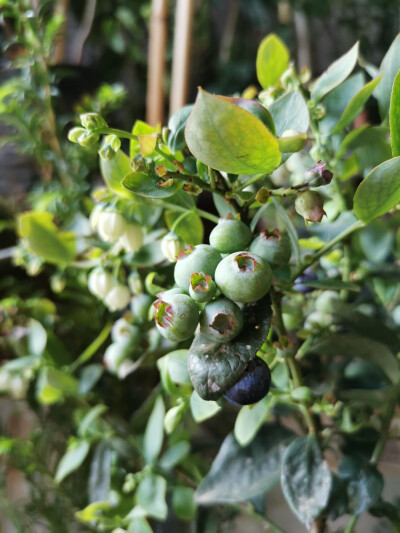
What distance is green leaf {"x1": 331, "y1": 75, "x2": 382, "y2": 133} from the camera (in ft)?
1.15

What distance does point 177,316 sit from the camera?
263mm

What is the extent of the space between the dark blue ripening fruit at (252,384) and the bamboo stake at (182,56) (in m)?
0.49

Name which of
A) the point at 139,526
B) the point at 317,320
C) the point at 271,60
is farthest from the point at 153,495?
the point at 271,60

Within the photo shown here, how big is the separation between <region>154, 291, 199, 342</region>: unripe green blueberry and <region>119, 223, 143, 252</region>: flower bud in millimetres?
161

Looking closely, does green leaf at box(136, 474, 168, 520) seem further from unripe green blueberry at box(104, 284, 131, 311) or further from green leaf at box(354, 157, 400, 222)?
green leaf at box(354, 157, 400, 222)

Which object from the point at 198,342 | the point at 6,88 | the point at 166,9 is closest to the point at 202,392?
the point at 198,342

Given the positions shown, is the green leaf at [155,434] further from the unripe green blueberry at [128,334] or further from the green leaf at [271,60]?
the green leaf at [271,60]

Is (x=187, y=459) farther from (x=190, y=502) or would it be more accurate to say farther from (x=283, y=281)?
(x=283, y=281)

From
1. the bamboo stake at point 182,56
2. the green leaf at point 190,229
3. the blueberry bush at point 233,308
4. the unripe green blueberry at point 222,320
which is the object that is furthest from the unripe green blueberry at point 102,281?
the bamboo stake at point 182,56

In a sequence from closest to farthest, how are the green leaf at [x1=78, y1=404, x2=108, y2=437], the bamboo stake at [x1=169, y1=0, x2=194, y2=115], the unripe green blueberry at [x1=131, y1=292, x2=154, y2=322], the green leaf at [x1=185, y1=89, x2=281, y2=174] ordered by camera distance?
the green leaf at [x1=185, y1=89, x2=281, y2=174] < the unripe green blueberry at [x1=131, y1=292, x2=154, y2=322] < the green leaf at [x1=78, y1=404, x2=108, y2=437] < the bamboo stake at [x1=169, y1=0, x2=194, y2=115]

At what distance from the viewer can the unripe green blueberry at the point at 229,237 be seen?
0.30 meters

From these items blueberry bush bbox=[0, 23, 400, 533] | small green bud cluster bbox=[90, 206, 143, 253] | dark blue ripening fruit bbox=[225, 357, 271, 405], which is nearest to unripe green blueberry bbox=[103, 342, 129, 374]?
blueberry bush bbox=[0, 23, 400, 533]

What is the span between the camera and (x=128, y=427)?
2.09 feet

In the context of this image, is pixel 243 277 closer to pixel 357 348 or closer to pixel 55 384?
pixel 357 348
